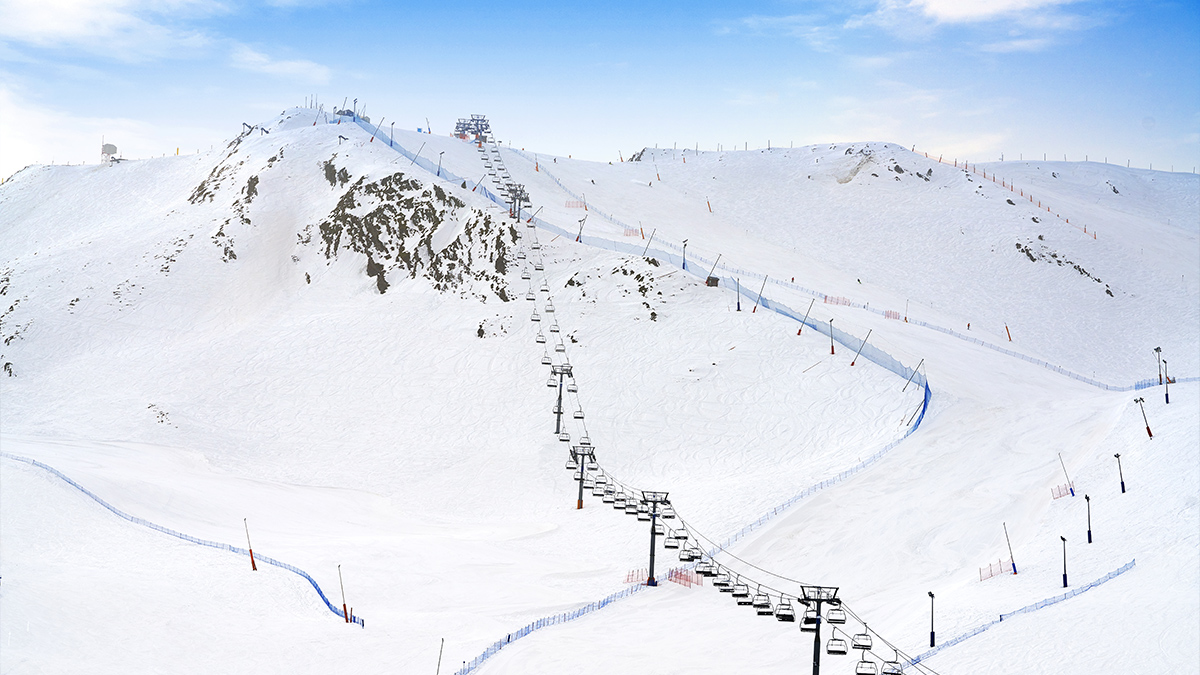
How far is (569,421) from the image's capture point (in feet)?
185

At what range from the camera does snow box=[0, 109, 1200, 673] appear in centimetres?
3191

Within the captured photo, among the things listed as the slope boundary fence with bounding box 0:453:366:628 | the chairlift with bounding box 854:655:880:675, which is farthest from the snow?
the chairlift with bounding box 854:655:880:675

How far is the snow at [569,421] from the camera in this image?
31.9 m

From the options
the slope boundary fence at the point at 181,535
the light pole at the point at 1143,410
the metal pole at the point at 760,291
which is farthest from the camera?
the metal pole at the point at 760,291

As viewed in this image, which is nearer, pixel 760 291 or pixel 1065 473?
pixel 1065 473

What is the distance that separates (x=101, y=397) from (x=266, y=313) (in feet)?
47.4

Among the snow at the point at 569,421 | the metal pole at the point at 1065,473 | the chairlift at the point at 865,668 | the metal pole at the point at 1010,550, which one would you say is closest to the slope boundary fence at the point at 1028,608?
the snow at the point at 569,421

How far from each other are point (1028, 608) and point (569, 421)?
30.8 meters

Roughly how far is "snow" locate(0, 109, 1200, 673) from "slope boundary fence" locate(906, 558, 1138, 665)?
26cm

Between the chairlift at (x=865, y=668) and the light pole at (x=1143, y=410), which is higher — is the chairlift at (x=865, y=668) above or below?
below

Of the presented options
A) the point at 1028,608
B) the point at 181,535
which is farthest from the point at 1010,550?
the point at 181,535

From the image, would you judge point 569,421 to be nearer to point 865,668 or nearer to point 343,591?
point 343,591

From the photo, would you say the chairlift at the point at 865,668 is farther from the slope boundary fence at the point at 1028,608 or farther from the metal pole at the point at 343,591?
the metal pole at the point at 343,591

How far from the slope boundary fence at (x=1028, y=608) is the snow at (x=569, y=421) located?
262mm
